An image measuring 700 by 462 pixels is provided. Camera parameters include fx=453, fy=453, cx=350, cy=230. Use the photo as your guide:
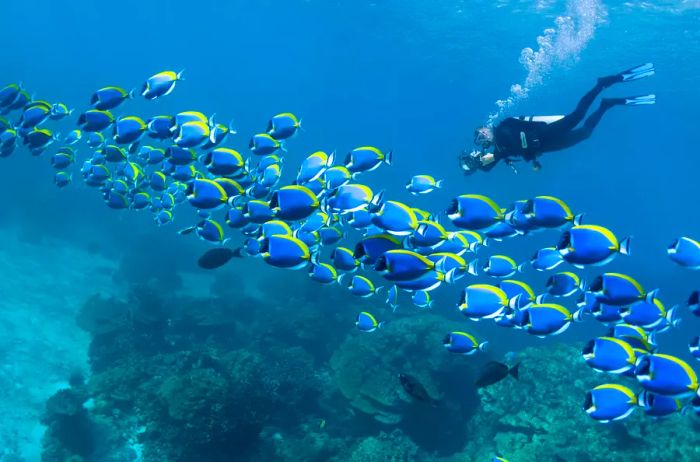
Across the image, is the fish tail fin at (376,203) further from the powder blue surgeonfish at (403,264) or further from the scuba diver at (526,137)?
the scuba diver at (526,137)

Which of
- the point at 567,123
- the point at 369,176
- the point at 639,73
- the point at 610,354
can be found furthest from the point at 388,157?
the point at 369,176

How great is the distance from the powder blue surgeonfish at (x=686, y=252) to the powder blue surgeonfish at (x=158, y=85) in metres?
6.32

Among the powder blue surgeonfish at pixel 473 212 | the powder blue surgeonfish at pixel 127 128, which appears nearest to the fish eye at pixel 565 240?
the powder blue surgeonfish at pixel 473 212

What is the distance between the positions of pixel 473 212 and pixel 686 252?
207cm

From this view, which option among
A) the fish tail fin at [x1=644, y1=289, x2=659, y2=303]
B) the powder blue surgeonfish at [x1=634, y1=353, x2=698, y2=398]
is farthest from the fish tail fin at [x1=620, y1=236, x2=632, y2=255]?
the powder blue surgeonfish at [x1=634, y1=353, x2=698, y2=398]

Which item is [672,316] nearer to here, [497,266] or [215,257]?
[497,266]

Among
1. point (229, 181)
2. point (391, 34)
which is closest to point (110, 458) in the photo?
point (229, 181)

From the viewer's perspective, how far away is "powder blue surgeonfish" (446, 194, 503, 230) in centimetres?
434

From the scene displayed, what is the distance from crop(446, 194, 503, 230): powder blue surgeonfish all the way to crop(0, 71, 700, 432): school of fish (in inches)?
0.5

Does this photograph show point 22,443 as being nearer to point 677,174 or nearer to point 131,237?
point 131,237

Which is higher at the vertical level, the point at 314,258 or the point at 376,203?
the point at 376,203

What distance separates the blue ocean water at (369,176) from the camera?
10445mm

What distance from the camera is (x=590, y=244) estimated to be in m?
4.00

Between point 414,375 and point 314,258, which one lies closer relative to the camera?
point 314,258
